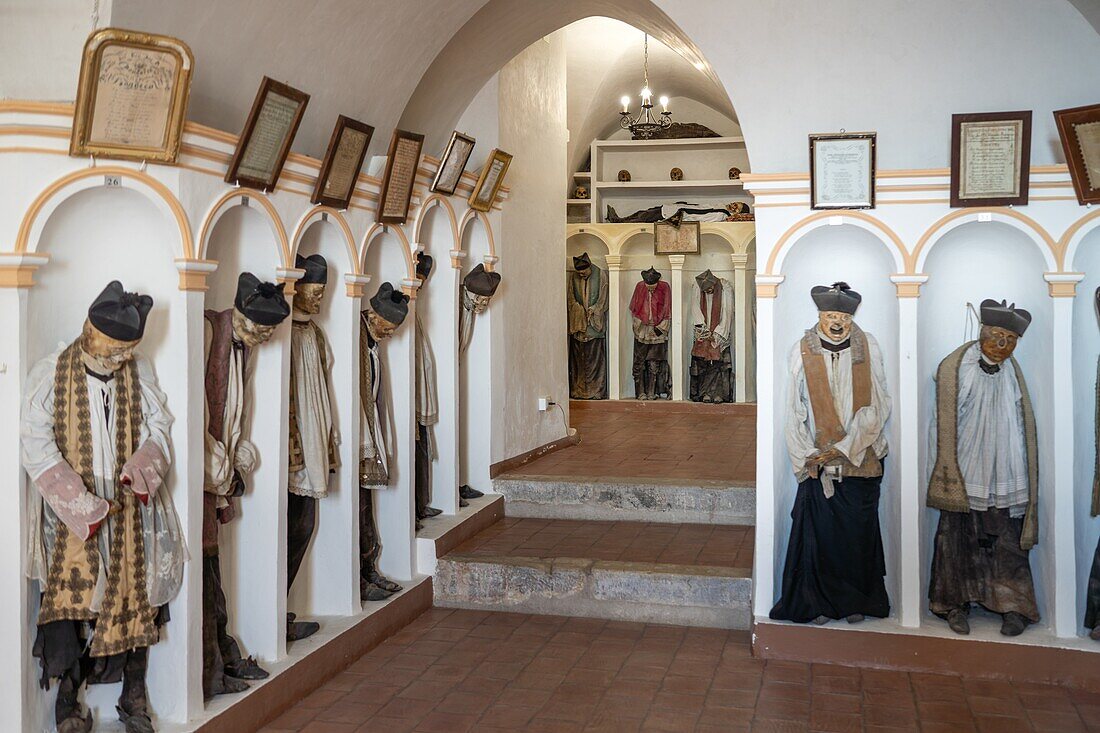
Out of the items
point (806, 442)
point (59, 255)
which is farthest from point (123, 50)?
point (806, 442)

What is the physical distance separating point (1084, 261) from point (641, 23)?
4.11 m

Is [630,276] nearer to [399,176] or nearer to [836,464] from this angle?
[399,176]

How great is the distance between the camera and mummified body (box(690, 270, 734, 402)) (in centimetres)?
1358

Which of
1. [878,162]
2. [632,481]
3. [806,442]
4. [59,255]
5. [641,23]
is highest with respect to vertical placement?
[641,23]

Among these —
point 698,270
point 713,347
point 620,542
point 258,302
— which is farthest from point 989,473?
point 698,270

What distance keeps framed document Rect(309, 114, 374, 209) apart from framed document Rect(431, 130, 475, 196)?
3.82 feet

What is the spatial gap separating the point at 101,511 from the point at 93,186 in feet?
4.23

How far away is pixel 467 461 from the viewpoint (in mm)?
8453

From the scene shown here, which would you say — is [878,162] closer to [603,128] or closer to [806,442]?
[806,442]

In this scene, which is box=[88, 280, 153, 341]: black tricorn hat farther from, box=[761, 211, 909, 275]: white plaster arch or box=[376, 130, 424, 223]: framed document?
box=[761, 211, 909, 275]: white plaster arch

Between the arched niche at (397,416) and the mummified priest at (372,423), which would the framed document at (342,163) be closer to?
the mummified priest at (372,423)

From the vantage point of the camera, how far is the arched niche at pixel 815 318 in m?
5.90

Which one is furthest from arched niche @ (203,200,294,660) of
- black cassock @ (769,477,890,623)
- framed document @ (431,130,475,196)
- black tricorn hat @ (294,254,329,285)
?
black cassock @ (769,477,890,623)

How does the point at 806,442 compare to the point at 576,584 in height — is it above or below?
above
